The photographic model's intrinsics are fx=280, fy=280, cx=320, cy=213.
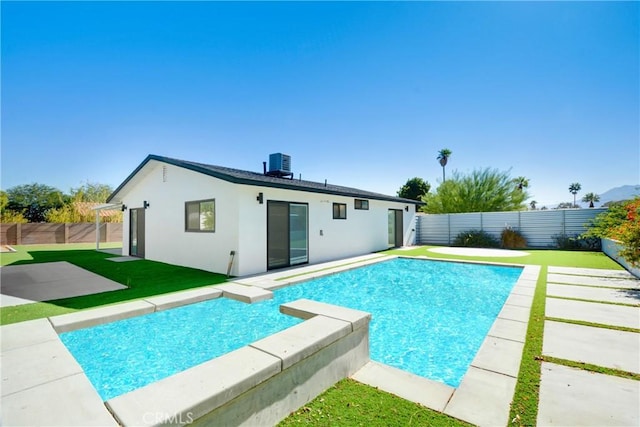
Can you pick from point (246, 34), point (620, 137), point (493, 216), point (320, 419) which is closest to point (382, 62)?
point (246, 34)

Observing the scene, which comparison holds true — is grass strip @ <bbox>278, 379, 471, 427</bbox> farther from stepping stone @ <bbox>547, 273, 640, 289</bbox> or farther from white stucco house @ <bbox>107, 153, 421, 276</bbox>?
stepping stone @ <bbox>547, 273, 640, 289</bbox>

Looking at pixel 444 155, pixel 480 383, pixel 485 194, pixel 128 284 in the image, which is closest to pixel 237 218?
pixel 128 284

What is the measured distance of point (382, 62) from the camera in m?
11.6

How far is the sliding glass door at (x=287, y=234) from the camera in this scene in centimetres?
948

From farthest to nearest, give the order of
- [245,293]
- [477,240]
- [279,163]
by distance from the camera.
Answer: [477,240], [279,163], [245,293]

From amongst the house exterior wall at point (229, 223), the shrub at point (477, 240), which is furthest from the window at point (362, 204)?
the shrub at point (477, 240)

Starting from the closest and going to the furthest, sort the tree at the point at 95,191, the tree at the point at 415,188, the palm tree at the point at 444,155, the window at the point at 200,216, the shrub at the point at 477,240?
the window at the point at 200,216 → the shrub at the point at 477,240 → the tree at the point at 95,191 → the palm tree at the point at 444,155 → the tree at the point at 415,188

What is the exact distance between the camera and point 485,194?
2270 cm

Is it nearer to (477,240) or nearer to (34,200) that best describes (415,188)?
(477,240)

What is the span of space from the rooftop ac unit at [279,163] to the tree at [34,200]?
104ft

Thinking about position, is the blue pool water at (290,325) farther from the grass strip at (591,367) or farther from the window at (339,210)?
the window at (339,210)

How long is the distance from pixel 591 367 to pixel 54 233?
30240 millimetres

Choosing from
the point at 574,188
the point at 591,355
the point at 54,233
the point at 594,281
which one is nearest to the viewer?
the point at 591,355

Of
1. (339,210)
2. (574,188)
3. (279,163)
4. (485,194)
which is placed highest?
(574,188)
